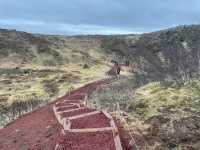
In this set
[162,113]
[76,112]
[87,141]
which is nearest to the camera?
[87,141]

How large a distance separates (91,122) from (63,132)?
4.03m

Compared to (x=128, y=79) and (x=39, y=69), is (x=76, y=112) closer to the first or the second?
(x=128, y=79)

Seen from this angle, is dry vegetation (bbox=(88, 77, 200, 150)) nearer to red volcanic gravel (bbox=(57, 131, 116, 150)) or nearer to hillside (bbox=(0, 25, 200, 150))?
hillside (bbox=(0, 25, 200, 150))

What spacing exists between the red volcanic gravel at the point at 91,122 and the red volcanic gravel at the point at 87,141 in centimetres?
234

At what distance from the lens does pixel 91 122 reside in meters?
31.2

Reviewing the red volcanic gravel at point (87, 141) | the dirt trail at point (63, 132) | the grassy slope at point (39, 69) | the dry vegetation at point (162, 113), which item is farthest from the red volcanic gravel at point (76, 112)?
the red volcanic gravel at point (87, 141)

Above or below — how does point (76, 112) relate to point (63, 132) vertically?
below

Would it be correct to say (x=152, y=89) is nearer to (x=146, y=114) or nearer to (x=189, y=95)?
(x=189, y=95)

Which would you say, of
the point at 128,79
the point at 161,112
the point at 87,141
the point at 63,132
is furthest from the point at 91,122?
the point at 128,79

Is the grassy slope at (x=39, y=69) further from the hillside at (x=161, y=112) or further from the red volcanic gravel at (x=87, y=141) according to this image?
the red volcanic gravel at (x=87, y=141)

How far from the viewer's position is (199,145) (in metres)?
25.1

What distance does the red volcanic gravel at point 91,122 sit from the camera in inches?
1180

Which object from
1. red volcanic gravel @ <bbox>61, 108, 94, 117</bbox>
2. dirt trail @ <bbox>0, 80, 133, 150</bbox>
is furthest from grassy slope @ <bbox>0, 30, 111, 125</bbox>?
red volcanic gravel @ <bbox>61, 108, 94, 117</bbox>

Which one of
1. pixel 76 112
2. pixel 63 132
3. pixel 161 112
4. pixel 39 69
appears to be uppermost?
pixel 161 112
